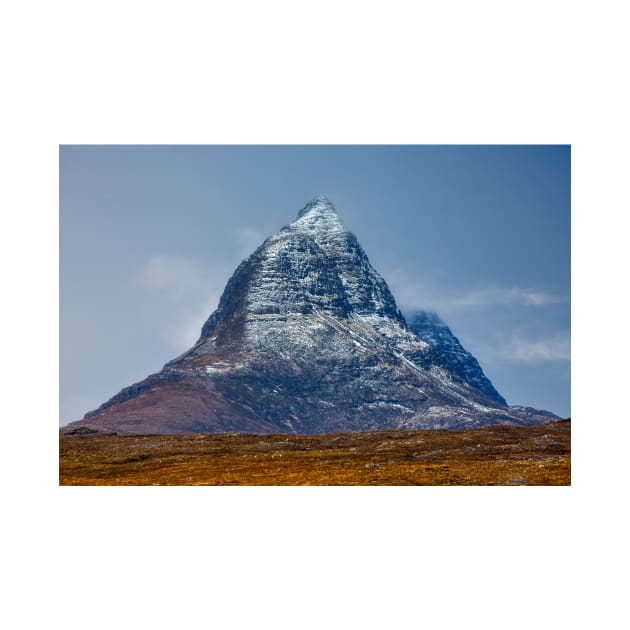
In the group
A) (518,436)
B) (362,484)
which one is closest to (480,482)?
(362,484)

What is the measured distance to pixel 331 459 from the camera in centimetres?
13338

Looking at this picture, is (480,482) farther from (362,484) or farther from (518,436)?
(518,436)

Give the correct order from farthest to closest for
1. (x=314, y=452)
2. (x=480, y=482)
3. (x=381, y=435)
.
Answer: (x=381, y=435) < (x=314, y=452) < (x=480, y=482)

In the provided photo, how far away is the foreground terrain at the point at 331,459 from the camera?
338 feet

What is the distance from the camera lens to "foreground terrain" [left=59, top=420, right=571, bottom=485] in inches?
4055

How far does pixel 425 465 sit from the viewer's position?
389 feet
